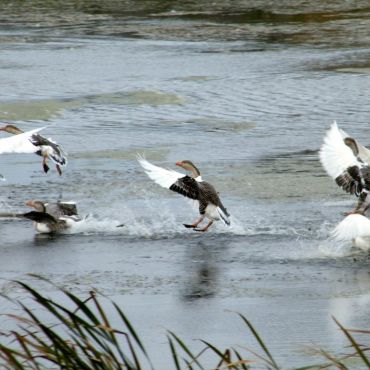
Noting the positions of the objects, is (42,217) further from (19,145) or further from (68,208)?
(19,145)

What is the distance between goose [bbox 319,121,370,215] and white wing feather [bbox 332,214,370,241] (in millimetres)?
898

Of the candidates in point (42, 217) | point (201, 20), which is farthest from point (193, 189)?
point (201, 20)

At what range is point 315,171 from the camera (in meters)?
14.7

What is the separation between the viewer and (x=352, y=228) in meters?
10.9

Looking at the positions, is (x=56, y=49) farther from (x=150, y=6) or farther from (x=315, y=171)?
(x=315, y=171)

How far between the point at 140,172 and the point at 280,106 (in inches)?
199

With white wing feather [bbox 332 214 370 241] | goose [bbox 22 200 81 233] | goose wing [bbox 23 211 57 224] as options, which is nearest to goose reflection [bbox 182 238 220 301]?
white wing feather [bbox 332 214 370 241]

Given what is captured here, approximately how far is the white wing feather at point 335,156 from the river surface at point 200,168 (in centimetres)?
47

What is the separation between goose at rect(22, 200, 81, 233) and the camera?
12.1m

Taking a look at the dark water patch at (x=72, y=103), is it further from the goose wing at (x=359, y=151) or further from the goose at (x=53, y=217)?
the goose wing at (x=359, y=151)

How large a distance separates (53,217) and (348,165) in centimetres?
294

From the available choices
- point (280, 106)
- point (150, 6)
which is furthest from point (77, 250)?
point (150, 6)

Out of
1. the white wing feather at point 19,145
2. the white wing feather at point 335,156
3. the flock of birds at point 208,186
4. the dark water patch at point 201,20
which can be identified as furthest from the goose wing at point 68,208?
the dark water patch at point 201,20

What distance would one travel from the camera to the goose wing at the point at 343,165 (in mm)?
12188
